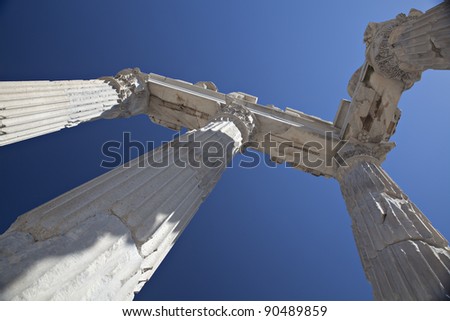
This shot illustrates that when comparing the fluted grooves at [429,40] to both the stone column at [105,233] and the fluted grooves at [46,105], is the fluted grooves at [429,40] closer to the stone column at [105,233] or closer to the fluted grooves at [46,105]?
the stone column at [105,233]

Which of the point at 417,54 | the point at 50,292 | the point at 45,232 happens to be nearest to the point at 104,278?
the point at 50,292

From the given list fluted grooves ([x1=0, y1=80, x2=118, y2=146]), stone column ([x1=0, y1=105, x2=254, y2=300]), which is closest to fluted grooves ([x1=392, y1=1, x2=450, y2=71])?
stone column ([x1=0, y1=105, x2=254, y2=300])

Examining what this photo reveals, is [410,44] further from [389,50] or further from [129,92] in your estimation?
[129,92]

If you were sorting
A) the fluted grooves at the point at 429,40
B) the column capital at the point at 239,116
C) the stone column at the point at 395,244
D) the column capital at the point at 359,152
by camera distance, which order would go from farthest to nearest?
1. the column capital at the point at 239,116
2. the column capital at the point at 359,152
3. the fluted grooves at the point at 429,40
4. the stone column at the point at 395,244

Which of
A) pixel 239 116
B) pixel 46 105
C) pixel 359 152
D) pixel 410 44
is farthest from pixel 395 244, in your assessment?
pixel 46 105

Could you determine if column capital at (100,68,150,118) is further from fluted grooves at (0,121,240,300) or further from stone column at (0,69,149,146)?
fluted grooves at (0,121,240,300)

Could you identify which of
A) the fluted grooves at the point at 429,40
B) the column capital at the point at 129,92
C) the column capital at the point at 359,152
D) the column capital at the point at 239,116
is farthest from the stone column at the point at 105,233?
the column capital at the point at 129,92
